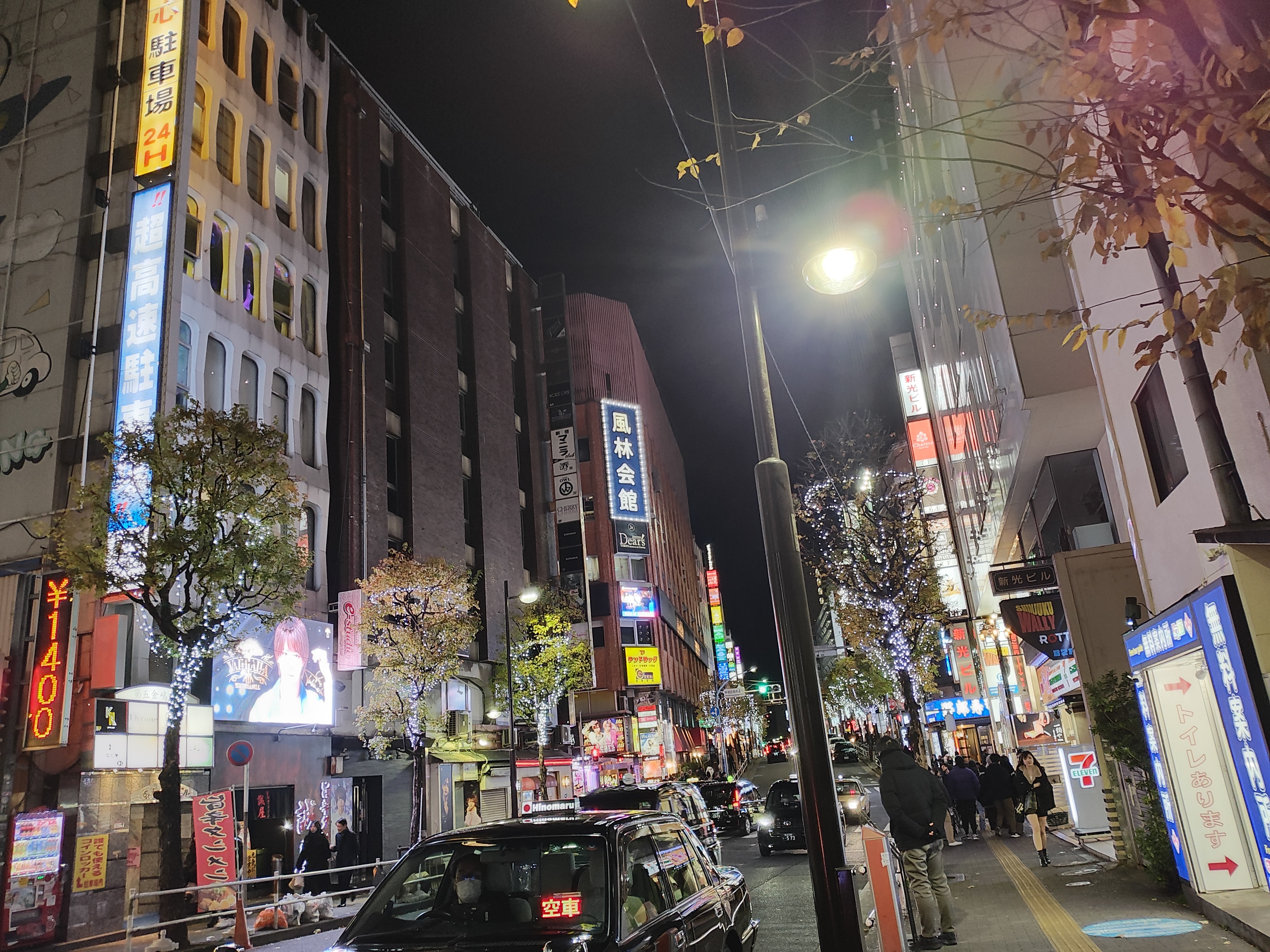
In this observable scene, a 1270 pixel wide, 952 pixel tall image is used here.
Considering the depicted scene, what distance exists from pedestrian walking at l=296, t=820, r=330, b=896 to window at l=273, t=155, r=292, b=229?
752 inches

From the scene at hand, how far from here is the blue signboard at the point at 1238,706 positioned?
735cm

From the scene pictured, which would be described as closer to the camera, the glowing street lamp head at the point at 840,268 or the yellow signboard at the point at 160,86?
the glowing street lamp head at the point at 840,268

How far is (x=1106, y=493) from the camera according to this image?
52.9 feet

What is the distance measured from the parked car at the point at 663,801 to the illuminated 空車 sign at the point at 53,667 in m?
10.0

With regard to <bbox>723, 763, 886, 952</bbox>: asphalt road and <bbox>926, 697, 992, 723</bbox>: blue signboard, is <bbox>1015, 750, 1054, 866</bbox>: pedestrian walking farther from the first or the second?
<bbox>926, 697, 992, 723</bbox>: blue signboard

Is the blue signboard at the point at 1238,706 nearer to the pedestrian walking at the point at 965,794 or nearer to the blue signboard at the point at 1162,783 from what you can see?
the blue signboard at the point at 1162,783

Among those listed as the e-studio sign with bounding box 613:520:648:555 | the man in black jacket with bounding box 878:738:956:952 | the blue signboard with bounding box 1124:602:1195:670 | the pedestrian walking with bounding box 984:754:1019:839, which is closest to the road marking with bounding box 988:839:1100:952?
the man in black jacket with bounding box 878:738:956:952

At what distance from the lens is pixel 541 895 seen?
4824 millimetres

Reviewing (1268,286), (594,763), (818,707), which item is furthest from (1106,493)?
(594,763)

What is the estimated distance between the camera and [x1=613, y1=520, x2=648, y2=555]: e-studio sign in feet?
176

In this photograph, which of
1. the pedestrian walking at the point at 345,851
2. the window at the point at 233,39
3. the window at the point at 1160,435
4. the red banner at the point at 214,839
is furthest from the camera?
the window at the point at 233,39

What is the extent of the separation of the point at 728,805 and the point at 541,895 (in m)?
23.5

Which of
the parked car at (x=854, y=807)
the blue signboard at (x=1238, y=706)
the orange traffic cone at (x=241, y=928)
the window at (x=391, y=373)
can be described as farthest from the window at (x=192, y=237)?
the blue signboard at (x=1238, y=706)

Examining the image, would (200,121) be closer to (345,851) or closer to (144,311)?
(144,311)
